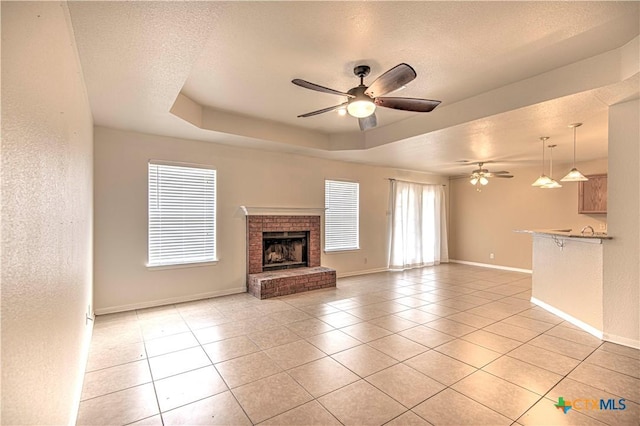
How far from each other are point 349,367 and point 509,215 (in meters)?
7.09

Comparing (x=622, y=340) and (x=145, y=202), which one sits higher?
(x=145, y=202)

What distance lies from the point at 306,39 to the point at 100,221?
146 inches

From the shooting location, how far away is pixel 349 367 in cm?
279

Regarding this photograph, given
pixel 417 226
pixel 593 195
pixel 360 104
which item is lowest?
pixel 417 226

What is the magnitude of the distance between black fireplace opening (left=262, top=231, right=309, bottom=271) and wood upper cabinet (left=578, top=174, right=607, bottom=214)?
5.94m

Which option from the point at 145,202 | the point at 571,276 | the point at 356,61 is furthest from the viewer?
the point at 145,202

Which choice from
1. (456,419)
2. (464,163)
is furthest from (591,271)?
(464,163)

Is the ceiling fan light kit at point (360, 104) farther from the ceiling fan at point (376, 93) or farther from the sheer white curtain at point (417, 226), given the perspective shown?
the sheer white curtain at point (417, 226)

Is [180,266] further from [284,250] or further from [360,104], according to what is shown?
[360,104]

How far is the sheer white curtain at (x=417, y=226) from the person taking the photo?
764cm

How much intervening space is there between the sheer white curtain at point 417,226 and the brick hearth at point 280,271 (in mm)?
2428

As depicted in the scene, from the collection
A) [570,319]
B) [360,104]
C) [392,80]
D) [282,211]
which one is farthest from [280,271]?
[570,319]

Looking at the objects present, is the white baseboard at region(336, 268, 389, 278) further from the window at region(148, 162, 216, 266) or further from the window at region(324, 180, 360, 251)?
the window at region(148, 162, 216, 266)

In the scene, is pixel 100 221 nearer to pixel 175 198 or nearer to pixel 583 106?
pixel 175 198
